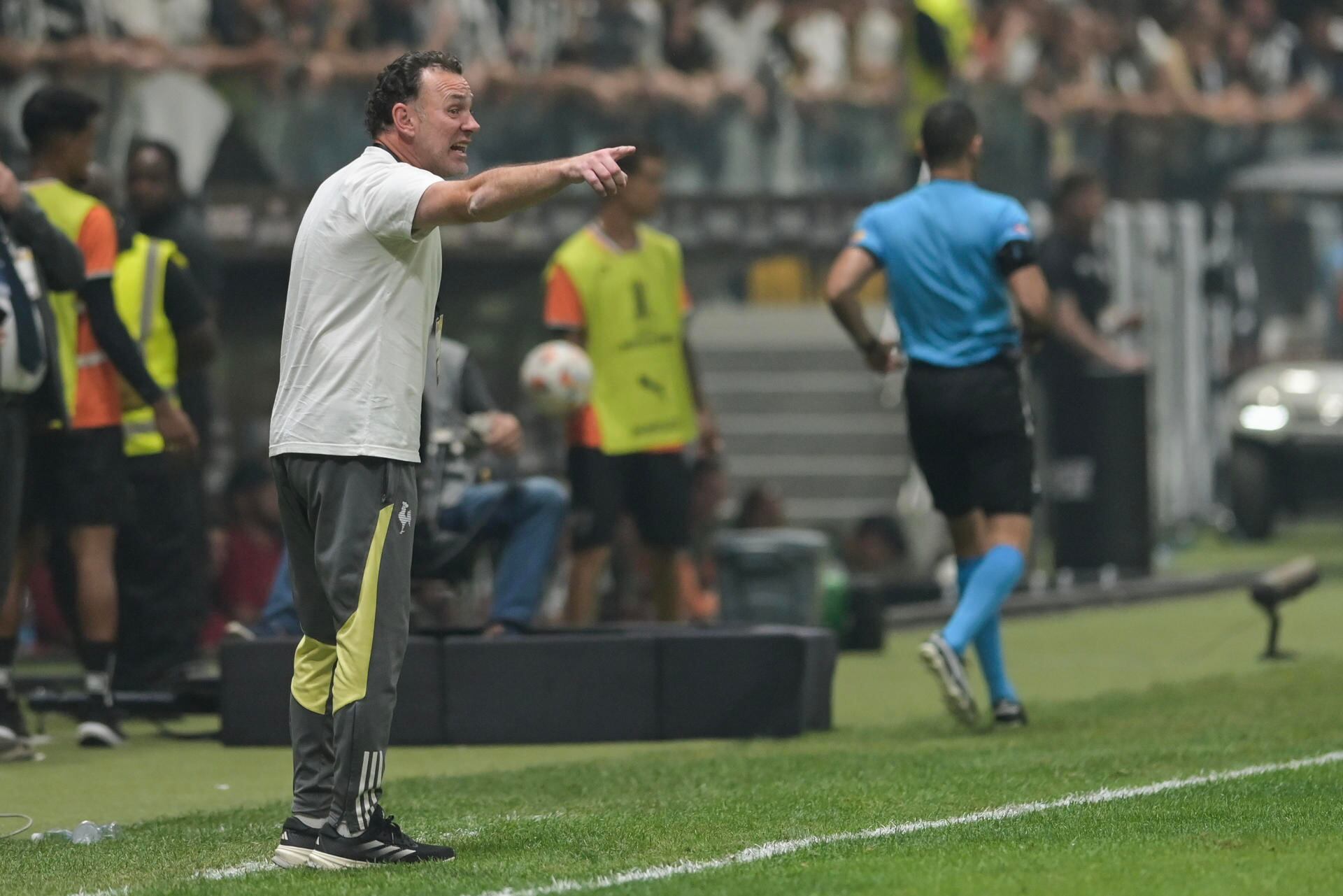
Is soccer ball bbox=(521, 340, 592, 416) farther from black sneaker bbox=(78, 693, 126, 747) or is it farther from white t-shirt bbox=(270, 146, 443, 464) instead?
white t-shirt bbox=(270, 146, 443, 464)

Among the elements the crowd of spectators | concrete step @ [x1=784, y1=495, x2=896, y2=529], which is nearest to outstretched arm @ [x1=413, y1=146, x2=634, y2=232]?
the crowd of spectators

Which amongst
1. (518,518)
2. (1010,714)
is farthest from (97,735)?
(1010,714)

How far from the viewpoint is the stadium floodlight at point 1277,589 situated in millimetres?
12469

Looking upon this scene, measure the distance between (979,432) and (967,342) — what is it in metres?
0.34

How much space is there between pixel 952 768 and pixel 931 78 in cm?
914

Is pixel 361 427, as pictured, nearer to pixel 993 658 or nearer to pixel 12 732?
pixel 12 732

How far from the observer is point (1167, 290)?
2052cm

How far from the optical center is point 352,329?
262 inches

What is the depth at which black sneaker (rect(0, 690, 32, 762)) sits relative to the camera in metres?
9.23

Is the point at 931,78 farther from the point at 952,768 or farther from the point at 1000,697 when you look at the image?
the point at 952,768

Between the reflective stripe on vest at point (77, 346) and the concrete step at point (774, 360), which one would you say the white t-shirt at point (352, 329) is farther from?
the concrete step at point (774, 360)

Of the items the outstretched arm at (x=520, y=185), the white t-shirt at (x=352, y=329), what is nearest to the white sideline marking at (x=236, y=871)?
the white t-shirt at (x=352, y=329)

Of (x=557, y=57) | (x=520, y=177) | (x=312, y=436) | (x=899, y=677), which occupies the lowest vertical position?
(x=899, y=677)

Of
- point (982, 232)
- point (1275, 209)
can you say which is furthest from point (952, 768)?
point (1275, 209)
